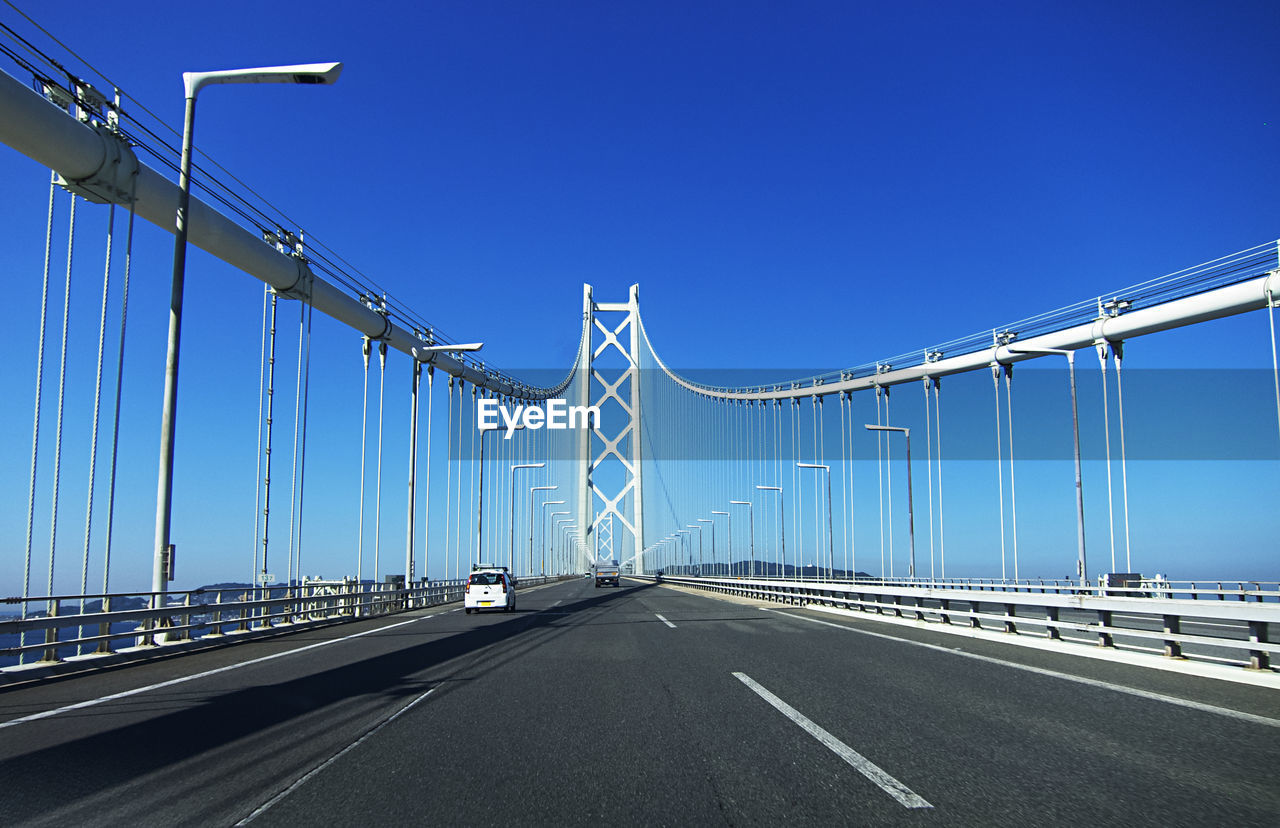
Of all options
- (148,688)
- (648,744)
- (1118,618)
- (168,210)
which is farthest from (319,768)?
(1118,618)

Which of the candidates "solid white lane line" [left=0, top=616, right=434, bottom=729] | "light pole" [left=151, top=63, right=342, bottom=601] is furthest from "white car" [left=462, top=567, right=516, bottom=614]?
"light pole" [left=151, top=63, right=342, bottom=601]

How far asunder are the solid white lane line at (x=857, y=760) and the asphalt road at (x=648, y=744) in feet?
0.10

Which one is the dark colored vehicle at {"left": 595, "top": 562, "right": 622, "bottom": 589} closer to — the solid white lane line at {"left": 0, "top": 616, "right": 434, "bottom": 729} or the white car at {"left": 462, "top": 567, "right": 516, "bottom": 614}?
the white car at {"left": 462, "top": 567, "right": 516, "bottom": 614}

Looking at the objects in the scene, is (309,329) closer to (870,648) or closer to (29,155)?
(29,155)

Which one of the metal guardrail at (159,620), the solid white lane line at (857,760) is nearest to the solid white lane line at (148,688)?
the metal guardrail at (159,620)

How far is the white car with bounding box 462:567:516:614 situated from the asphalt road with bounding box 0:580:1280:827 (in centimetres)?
1554

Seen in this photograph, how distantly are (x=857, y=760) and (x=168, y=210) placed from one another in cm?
1733

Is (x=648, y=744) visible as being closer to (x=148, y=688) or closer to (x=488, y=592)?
(x=148, y=688)

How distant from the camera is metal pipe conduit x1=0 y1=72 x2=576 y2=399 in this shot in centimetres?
1392

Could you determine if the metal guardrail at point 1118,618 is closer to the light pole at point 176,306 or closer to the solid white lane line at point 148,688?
the solid white lane line at point 148,688

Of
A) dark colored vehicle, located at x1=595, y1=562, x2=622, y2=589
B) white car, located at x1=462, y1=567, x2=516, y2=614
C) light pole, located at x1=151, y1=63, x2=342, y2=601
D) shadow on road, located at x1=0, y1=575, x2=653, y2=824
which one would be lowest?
dark colored vehicle, located at x1=595, y1=562, x2=622, y2=589

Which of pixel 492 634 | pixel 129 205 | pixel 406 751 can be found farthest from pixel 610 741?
pixel 129 205

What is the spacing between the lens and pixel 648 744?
6.91 meters

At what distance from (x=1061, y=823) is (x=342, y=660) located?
1133 cm
